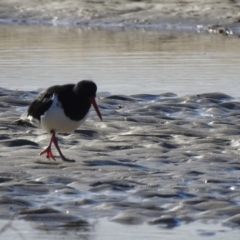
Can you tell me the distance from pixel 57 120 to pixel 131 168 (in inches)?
38.1

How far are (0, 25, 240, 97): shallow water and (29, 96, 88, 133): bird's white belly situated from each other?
4.06 meters

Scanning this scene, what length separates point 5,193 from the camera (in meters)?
6.76

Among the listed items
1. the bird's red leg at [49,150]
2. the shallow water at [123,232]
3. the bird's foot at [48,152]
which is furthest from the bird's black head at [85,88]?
the shallow water at [123,232]

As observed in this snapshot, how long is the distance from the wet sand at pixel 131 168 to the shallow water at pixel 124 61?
1.65m

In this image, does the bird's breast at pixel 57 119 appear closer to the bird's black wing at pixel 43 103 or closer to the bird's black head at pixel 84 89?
the bird's black wing at pixel 43 103

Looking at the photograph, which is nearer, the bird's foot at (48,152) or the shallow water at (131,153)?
the shallow water at (131,153)

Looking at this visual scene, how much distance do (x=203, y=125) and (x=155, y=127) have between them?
57 centimetres

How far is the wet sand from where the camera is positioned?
6.26 m

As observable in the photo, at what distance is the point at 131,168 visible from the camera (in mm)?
7668

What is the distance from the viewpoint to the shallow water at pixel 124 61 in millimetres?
12914

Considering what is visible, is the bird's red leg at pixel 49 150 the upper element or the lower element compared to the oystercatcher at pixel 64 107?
lower

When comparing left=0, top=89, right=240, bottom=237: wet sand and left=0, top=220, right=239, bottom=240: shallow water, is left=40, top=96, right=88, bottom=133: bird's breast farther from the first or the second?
left=0, top=220, right=239, bottom=240: shallow water

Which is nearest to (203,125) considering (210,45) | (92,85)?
(92,85)

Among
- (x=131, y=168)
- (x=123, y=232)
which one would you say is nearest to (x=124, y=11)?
(x=131, y=168)
